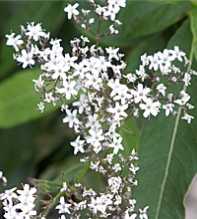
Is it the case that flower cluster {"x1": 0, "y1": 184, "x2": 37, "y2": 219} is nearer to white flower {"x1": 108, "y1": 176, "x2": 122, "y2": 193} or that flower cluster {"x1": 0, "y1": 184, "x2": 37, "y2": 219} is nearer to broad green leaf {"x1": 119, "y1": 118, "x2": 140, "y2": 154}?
white flower {"x1": 108, "y1": 176, "x2": 122, "y2": 193}

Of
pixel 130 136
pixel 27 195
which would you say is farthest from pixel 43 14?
pixel 27 195

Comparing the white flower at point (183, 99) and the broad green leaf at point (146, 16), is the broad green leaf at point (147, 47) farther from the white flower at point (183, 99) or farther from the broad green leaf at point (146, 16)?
the white flower at point (183, 99)

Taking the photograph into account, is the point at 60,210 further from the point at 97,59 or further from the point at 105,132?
the point at 97,59

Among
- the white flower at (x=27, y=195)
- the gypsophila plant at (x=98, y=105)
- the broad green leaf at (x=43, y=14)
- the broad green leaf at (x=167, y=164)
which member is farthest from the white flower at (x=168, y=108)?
the broad green leaf at (x=43, y=14)

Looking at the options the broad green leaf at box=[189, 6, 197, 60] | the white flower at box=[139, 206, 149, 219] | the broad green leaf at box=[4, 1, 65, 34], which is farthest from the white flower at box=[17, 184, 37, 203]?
the broad green leaf at box=[4, 1, 65, 34]

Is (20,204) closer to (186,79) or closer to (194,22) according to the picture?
(186,79)

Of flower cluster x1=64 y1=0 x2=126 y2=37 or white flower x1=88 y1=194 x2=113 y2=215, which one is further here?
flower cluster x1=64 y1=0 x2=126 y2=37
